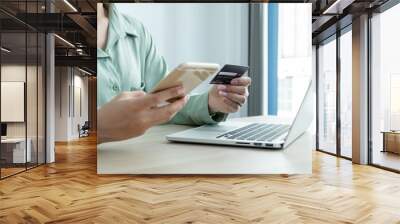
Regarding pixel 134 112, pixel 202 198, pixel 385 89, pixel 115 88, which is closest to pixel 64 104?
pixel 115 88

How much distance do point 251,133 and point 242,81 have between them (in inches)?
30.9

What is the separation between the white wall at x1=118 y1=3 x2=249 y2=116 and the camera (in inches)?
228

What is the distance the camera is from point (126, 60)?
5695 millimetres

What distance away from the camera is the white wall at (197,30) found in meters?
5.78

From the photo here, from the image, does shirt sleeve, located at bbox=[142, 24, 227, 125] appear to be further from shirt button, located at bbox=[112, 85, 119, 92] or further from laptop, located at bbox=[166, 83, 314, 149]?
shirt button, located at bbox=[112, 85, 119, 92]

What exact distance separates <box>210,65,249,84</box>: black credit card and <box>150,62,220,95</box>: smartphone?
12cm

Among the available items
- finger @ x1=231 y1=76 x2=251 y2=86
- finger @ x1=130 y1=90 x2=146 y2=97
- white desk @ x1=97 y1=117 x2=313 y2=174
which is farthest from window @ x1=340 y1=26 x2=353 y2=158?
finger @ x1=130 y1=90 x2=146 y2=97

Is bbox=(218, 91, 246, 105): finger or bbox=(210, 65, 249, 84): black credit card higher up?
bbox=(210, 65, 249, 84): black credit card

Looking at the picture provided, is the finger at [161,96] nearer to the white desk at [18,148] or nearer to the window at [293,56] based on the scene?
the window at [293,56]

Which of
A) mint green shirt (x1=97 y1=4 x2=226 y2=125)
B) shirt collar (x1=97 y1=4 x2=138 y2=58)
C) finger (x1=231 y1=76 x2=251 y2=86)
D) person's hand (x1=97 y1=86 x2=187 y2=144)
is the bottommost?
person's hand (x1=97 y1=86 x2=187 y2=144)

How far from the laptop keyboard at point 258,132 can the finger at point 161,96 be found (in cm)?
84

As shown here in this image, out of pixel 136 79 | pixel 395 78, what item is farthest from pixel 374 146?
pixel 136 79

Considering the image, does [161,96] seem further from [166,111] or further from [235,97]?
[235,97]

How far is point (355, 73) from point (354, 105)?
24.5 inches
